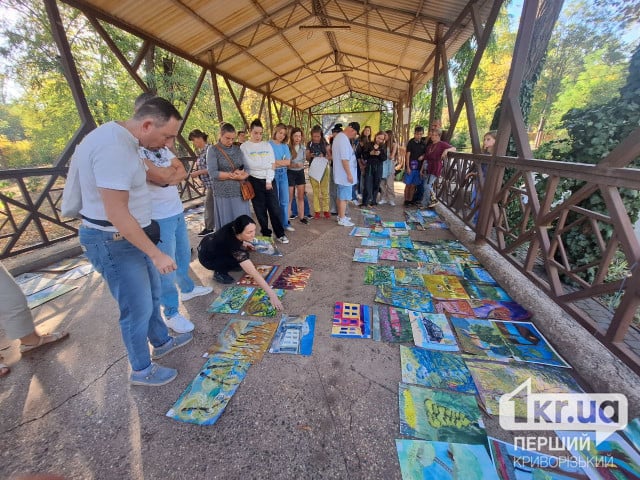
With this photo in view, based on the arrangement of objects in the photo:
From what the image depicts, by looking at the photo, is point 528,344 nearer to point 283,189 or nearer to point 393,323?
point 393,323

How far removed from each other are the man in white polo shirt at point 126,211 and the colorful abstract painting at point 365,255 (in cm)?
234

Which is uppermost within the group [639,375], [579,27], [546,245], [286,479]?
[579,27]

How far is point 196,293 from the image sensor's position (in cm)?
269

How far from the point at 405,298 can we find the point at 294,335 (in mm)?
1107

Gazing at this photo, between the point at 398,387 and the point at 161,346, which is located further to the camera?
the point at 161,346

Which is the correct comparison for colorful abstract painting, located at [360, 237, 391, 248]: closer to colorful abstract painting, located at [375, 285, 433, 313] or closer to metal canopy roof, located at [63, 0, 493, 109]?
colorful abstract painting, located at [375, 285, 433, 313]

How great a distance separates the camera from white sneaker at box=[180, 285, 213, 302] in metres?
2.64

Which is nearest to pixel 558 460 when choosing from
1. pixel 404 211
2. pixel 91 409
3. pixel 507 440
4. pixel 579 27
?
pixel 507 440

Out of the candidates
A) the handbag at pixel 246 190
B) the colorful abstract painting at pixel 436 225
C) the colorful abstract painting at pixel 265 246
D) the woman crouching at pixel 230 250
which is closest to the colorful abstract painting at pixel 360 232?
the colorful abstract painting at pixel 436 225

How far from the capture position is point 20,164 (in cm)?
1827

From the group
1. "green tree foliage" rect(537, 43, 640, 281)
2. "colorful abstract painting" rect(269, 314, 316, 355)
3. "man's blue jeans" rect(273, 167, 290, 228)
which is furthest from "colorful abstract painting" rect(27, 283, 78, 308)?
"green tree foliage" rect(537, 43, 640, 281)

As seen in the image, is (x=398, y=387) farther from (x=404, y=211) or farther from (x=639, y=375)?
(x=404, y=211)

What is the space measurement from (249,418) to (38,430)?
1.12 meters

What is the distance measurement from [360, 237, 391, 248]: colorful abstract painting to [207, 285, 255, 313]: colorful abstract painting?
6.06ft
